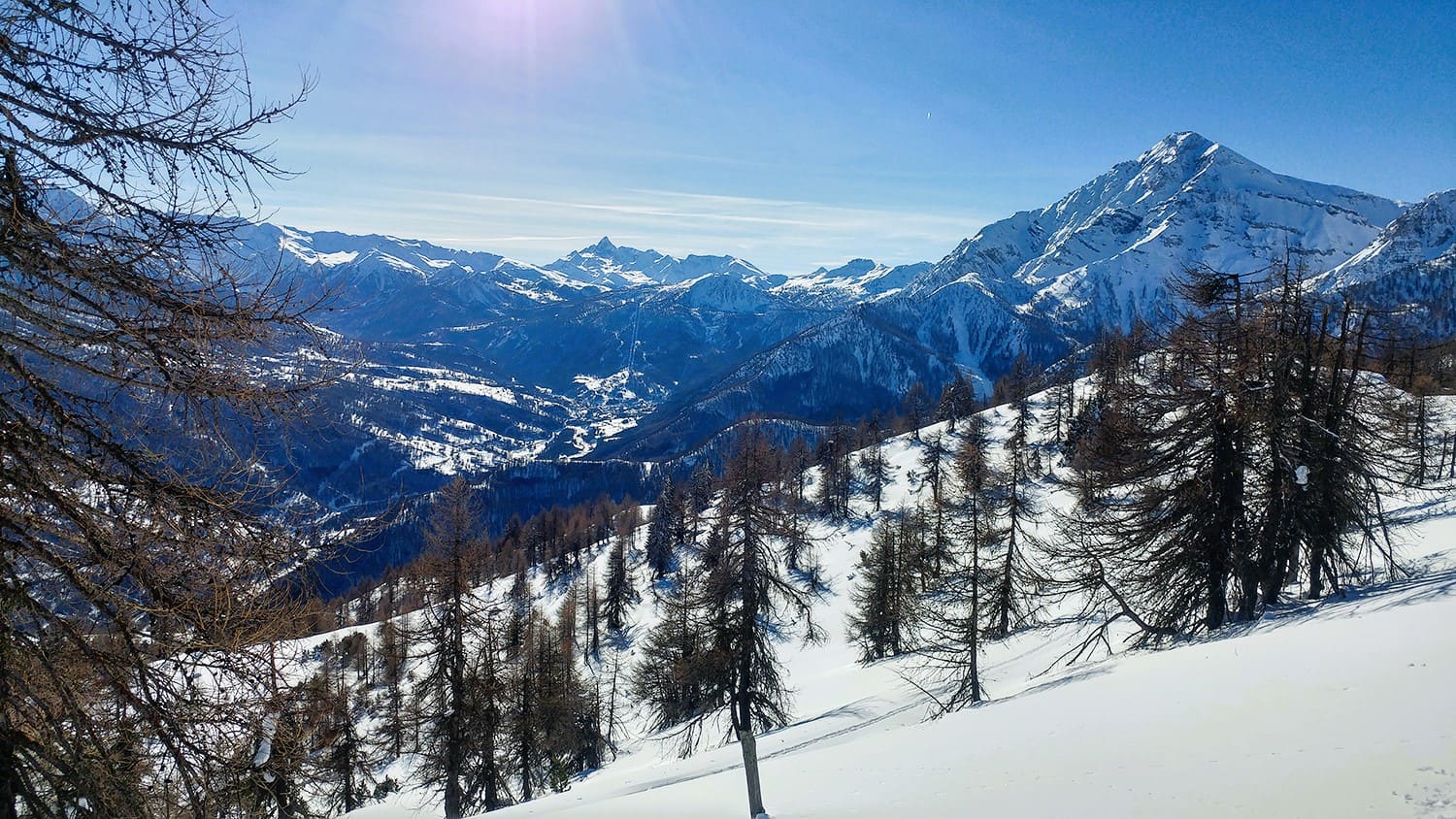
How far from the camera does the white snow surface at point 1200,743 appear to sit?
5508 mm

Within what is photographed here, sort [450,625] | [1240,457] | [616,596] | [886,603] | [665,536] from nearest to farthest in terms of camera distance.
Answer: [1240,457] < [450,625] < [886,603] < [616,596] < [665,536]

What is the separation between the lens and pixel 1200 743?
22.4 ft

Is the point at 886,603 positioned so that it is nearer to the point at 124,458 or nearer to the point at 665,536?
the point at 124,458

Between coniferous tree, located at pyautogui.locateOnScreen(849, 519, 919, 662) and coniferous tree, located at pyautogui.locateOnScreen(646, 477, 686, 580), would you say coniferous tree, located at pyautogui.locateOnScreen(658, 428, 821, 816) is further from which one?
coniferous tree, located at pyautogui.locateOnScreen(646, 477, 686, 580)

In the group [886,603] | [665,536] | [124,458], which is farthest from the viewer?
[665,536]

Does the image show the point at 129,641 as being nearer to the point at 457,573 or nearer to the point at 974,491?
the point at 457,573

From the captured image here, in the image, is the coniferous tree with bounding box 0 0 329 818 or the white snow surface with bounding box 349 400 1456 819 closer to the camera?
the coniferous tree with bounding box 0 0 329 818

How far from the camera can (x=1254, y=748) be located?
6344mm

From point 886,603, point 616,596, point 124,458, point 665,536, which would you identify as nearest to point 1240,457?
point 124,458

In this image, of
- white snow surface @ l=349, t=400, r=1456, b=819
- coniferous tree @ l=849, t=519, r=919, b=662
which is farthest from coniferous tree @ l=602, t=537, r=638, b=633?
white snow surface @ l=349, t=400, r=1456, b=819

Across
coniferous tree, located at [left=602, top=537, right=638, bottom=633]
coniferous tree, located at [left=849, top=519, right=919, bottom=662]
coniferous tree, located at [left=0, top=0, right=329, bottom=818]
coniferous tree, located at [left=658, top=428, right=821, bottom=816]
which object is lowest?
coniferous tree, located at [left=602, top=537, right=638, bottom=633]

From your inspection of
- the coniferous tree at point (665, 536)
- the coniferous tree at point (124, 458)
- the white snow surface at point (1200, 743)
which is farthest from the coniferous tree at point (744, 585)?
the coniferous tree at point (665, 536)

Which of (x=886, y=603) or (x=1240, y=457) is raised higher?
(x=1240, y=457)

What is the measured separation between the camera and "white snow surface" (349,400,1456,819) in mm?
5508
